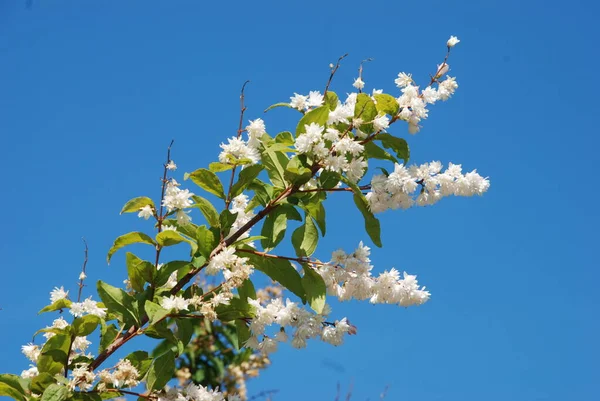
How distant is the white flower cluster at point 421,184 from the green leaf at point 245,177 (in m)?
0.43

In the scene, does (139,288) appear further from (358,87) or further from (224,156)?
(358,87)

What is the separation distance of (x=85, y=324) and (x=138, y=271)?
0.30m

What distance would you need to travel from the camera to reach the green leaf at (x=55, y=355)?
2479mm

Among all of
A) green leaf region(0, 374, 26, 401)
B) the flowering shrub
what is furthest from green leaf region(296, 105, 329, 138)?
green leaf region(0, 374, 26, 401)

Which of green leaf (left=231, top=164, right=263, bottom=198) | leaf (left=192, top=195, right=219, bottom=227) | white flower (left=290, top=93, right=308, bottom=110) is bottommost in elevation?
leaf (left=192, top=195, right=219, bottom=227)

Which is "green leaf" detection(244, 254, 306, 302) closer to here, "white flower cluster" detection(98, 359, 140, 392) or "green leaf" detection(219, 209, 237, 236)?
"green leaf" detection(219, 209, 237, 236)

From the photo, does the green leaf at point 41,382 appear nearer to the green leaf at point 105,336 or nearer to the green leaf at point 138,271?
the green leaf at point 105,336

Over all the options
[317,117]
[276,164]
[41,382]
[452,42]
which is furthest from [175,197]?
[452,42]

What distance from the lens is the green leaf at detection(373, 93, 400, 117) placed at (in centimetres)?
256

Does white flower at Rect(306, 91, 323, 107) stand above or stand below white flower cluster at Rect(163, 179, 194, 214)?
above

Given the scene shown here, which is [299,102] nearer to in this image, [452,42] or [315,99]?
[315,99]

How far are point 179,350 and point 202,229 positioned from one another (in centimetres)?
44

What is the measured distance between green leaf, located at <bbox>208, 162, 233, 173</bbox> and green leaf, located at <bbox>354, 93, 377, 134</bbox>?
1.70ft

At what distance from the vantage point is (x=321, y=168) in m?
2.50
